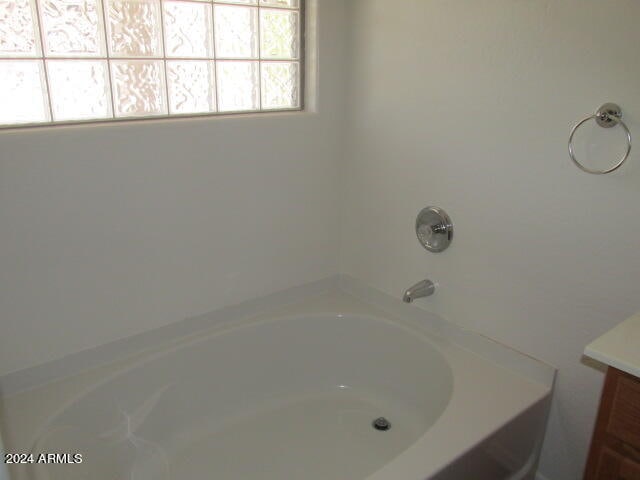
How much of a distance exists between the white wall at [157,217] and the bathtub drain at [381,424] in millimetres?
611

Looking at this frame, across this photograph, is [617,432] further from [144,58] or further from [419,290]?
[144,58]

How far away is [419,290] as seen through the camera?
6.04 feet

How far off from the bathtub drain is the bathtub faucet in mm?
452

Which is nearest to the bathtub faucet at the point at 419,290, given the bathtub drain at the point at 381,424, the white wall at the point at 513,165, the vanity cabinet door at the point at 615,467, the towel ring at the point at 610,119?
the white wall at the point at 513,165

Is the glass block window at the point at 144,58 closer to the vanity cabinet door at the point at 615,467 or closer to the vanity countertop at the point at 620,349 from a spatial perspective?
the vanity countertop at the point at 620,349

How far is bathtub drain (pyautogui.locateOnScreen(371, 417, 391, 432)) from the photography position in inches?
74.3

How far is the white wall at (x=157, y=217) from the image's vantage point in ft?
4.81

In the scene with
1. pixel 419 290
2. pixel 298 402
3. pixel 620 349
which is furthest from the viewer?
pixel 298 402

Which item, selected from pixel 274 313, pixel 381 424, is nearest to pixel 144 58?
pixel 274 313

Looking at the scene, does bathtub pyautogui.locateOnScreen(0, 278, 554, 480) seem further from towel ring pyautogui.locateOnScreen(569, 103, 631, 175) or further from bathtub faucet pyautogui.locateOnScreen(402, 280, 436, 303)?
towel ring pyautogui.locateOnScreen(569, 103, 631, 175)

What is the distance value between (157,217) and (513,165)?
110 cm

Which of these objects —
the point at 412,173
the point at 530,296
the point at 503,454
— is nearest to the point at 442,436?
the point at 503,454

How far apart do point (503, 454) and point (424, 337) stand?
49 centimetres

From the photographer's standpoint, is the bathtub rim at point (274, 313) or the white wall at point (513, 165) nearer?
the white wall at point (513, 165)
